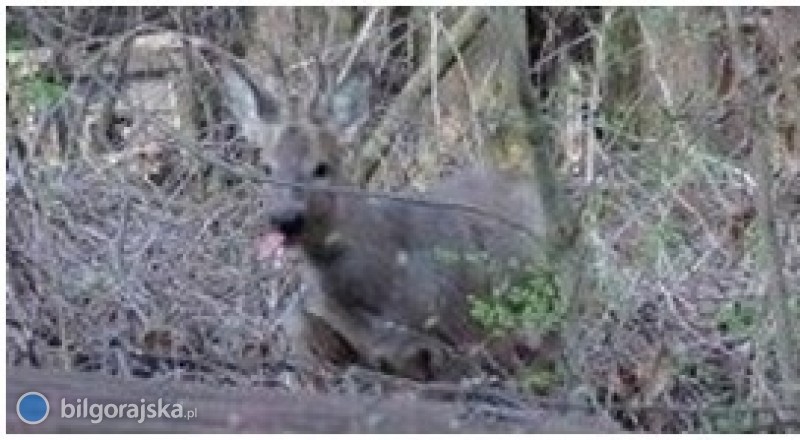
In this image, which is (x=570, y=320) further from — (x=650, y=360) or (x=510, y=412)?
(x=510, y=412)

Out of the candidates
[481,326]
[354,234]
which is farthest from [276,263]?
[481,326]

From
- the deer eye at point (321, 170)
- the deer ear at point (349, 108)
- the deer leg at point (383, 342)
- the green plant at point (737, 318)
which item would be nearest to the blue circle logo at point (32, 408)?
the deer leg at point (383, 342)

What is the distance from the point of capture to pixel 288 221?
4.43 metres

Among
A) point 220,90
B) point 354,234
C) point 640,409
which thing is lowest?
point 640,409

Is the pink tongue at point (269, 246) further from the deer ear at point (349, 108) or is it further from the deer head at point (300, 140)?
the deer ear at point (349, 108)

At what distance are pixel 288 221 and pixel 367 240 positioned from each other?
0.35 m

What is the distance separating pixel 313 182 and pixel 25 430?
1228mm

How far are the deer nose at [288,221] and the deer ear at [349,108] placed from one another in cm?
26

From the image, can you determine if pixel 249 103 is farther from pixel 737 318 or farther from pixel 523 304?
pixel 737 318

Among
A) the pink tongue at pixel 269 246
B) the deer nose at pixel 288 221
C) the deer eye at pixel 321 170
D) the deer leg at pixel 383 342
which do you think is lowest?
the deer leg at pixel 383 342

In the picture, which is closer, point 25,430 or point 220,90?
point 25,430

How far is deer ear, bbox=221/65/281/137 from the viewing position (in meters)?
4.62

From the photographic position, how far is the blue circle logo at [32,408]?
349cm

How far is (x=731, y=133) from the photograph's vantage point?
14.4 ft
